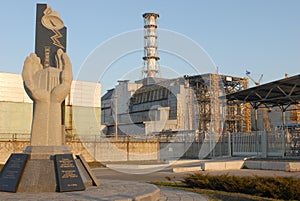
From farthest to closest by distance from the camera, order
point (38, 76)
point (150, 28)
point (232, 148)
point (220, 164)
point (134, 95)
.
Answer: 1. point (150, 28)
2. point (134, 95)
3. point (232, 148)
4. point (220, 164)
5. point (38, 76)

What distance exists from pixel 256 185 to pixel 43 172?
626cm

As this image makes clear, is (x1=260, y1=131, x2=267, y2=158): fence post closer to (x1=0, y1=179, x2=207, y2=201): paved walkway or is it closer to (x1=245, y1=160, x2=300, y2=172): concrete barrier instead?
(x1=245, y1=160, x2=300, y2=172): concrete barrier

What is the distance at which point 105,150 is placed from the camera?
31906 millimetres

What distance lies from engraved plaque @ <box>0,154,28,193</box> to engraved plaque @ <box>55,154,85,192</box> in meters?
0.95

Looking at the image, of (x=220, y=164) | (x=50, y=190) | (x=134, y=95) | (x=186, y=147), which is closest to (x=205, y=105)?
(x=186, y=147)

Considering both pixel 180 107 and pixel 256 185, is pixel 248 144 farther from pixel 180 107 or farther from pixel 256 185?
pixel 180 107

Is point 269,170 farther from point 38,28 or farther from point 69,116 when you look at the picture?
point 69,116

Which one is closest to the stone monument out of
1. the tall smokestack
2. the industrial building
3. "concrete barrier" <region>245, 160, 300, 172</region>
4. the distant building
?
"concrete barrier" <region>245, 160, 300, 172</region>

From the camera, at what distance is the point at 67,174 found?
9.71 meters

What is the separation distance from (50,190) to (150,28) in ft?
222

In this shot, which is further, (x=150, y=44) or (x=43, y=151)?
(x=150, y=44)

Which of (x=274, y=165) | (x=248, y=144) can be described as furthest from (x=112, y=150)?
(x=274, y=165)

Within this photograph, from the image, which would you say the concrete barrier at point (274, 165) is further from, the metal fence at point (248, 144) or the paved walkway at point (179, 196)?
the paved walkway at point (179, 196)

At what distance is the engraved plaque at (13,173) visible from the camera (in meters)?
9.46
